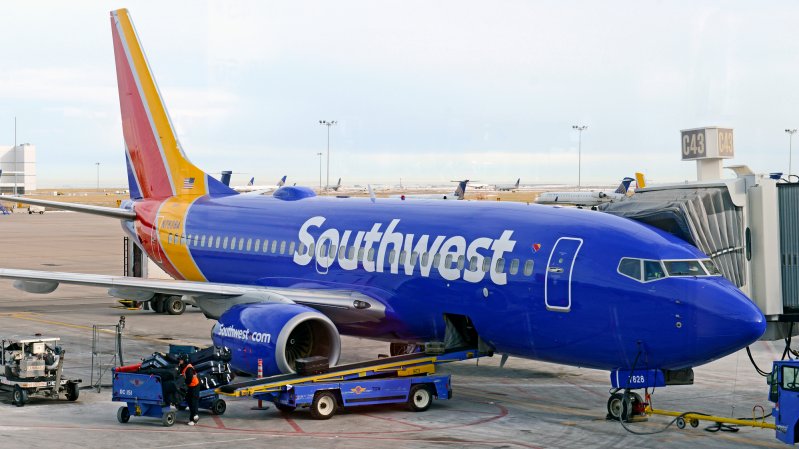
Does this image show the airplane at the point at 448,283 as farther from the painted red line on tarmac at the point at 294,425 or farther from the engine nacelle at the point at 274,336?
the painted red line on tarmac at the point at 294,425

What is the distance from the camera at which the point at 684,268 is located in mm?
19188

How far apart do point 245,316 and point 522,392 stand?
6563mm

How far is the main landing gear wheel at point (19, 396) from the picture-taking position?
21.8 meters

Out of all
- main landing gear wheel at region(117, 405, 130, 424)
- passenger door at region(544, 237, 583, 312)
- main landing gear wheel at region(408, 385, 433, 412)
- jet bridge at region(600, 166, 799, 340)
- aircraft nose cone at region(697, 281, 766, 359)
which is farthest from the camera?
main landing gear wheel at region(408, 385, 433, 412)

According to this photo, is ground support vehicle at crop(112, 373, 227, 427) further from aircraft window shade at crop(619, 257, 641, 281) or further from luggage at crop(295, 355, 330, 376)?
aircraft window shade at crop(619, 257, 641, 281)

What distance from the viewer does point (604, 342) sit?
19703 mm

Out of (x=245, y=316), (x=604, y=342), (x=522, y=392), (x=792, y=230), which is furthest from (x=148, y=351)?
(x=792, y=230)

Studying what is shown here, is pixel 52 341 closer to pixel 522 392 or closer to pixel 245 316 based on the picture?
pixel 245 316

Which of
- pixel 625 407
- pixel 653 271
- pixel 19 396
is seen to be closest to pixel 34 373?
pixel 19 396

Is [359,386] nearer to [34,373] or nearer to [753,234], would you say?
[34,373]

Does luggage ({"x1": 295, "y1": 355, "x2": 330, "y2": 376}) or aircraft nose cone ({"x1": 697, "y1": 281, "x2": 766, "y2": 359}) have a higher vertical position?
aircraft nose cone ({"x1": 697, "y1": 281, "x2": 766, "y2": 359})

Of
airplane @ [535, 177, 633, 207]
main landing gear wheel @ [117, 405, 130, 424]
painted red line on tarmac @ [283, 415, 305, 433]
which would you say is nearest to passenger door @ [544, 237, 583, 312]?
painted red line on tarmac @ [283, 415, 305, 433]

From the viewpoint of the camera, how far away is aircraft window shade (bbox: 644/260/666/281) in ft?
62.9

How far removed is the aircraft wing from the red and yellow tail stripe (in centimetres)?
831
